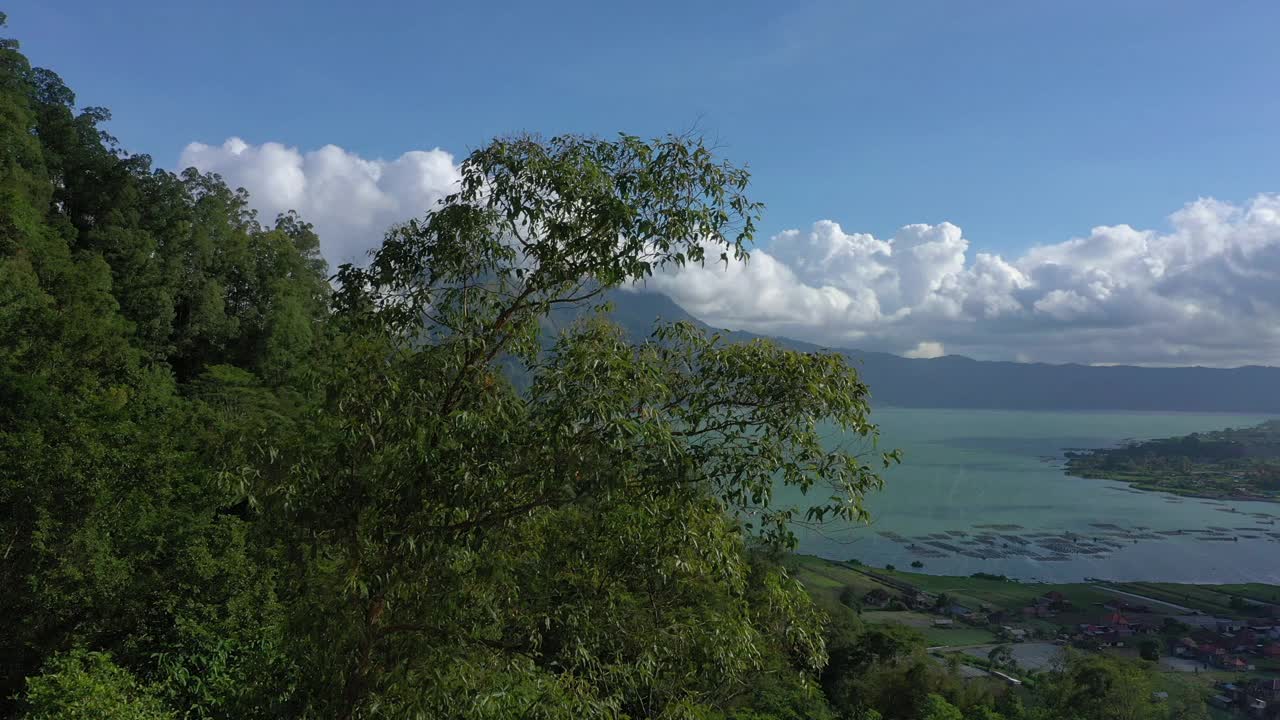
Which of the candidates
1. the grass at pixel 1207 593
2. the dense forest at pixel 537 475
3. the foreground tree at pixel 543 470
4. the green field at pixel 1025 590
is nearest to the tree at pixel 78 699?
the dense forest at pixel 537 475

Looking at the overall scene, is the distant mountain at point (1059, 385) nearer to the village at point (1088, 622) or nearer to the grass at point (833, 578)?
the grass at point (833, 578)

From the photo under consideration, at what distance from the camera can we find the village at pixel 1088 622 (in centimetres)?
2383

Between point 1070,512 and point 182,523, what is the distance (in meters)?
60.0

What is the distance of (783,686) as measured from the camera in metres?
14.2

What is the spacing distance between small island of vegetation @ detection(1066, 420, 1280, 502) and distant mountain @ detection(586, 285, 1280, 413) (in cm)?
6982

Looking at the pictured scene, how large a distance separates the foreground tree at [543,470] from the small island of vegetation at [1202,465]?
75446mm

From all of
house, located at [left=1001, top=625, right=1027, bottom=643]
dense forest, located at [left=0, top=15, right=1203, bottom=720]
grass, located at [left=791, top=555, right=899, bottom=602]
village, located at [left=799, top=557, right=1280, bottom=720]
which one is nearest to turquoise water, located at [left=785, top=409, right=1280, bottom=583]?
grass, located at [left=791, top=555, right=899, bottom=602]

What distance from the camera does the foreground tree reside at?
3.09 meters

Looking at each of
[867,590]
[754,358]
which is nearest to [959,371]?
[867,590]

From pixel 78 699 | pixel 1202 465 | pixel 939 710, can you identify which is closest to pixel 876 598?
pixel 939 710

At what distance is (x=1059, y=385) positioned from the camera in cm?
17525

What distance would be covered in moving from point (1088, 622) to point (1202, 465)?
54318mm

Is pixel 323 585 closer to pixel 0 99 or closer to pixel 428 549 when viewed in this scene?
pixel 428 549

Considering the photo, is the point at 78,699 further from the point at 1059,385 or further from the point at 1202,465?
the point at 1059,385
